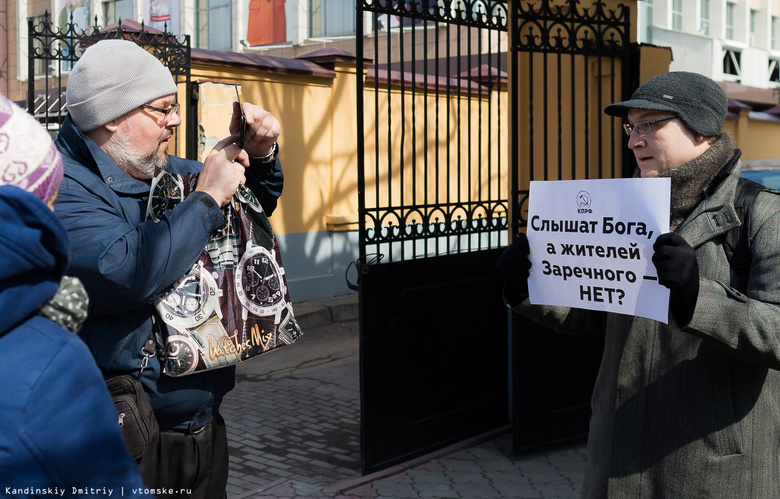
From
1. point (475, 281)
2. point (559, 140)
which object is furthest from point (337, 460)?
point (559, 140)

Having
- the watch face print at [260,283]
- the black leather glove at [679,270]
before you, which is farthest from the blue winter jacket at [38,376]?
the black leather glove at [679,270]

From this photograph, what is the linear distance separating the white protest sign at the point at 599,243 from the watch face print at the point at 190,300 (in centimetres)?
94

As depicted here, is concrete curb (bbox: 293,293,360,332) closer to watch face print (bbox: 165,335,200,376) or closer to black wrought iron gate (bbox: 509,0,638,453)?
black wrought iron gate (bbox: 509,0,638,453)

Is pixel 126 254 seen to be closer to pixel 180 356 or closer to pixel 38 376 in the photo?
pixel 180 356

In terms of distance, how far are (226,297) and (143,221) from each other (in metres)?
0.32

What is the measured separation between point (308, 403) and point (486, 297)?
2.00 metres

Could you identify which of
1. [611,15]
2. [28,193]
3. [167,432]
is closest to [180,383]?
[167,432]

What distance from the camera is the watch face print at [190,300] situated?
232 centimetres

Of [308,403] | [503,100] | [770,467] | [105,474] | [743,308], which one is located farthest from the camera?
[503,100]

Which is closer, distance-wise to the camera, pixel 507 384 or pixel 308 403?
pixel 507 384

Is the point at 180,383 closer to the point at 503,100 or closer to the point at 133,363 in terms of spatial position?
the point at 133,363

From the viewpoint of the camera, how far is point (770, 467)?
2369 mm

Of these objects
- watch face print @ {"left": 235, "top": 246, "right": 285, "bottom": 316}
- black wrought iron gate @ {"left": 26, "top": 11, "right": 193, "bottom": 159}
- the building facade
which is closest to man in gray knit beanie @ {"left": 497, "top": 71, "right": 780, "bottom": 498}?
watch face print @ {"left": 235, "top": 246, "right": 285, "bottom": 316}

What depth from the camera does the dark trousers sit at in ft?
8.02
